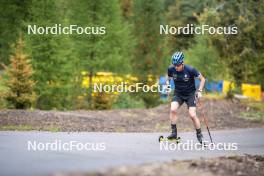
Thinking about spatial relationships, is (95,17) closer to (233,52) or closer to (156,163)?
(233,52)

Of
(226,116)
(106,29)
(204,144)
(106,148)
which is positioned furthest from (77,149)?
(106,29)

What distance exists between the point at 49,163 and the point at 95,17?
24.5m

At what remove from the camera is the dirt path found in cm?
1833

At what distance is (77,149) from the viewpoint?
41.5ft

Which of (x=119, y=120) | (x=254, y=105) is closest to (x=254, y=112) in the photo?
(x=254, y=105)
